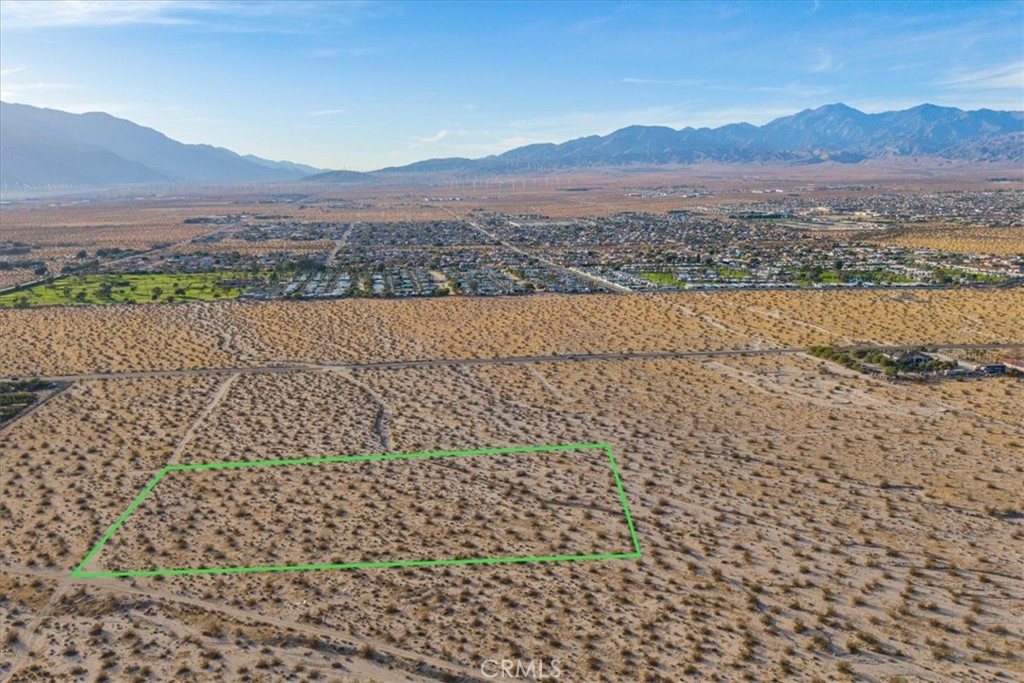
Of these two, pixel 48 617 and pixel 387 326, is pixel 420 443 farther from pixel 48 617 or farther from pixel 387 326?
pixel 387 326

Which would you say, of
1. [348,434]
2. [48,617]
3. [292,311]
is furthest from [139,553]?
[292,311]

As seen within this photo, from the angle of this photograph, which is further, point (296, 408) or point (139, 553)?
point (296, 408)

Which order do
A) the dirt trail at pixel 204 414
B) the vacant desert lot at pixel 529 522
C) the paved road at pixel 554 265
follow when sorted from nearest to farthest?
Answer: 1. the vacant desert lot at pixel 529 522
2. the dirt trail at pixel 204 414
3. the paved road at pixel 554 265

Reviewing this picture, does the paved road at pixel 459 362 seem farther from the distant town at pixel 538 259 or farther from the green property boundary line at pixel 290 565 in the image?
the distant town at pixel 538 259

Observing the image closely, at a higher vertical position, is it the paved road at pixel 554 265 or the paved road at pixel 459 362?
the paved road at pixel 554 265

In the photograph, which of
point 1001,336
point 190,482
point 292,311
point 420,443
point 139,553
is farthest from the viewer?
point 292,311

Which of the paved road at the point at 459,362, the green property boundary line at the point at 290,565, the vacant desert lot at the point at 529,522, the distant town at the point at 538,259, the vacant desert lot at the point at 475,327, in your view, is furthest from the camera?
the distant town at the point at 538,259

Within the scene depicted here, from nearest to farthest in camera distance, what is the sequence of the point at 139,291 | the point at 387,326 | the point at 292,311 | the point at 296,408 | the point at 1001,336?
1. the point at 296,408
2. the point at 1001,336
3. the point at 387,326
4. the point at 292,311
5. the point at 139,291

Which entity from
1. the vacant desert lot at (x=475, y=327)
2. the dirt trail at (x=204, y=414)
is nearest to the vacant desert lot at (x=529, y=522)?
the dirt trail at (x=204, y=414)
